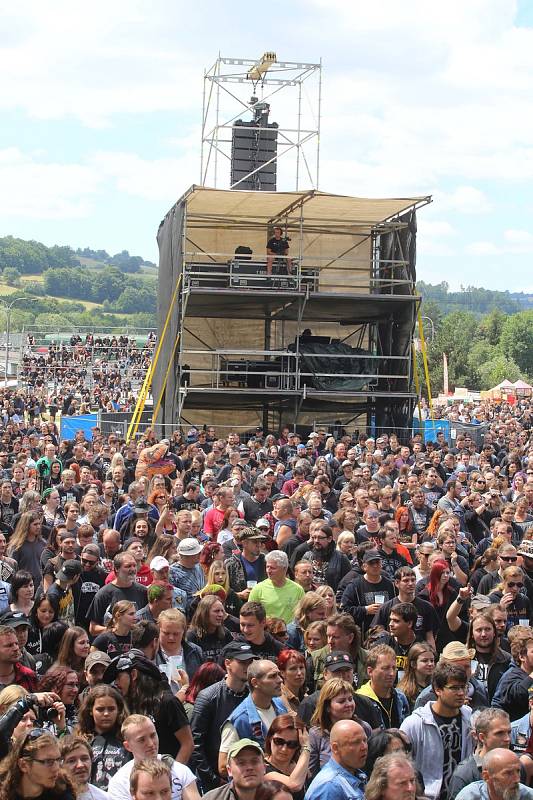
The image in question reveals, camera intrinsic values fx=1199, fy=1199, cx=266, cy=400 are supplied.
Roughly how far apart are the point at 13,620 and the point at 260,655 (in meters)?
1.51

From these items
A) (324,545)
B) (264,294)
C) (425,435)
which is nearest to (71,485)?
(324,545)

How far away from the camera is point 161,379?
29.0 meters

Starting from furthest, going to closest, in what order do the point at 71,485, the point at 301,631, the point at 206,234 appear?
1. the point at 206,234
2. the point at 71,485
3. the point at 301,631

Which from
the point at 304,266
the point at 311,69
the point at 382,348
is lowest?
the point at 382,348

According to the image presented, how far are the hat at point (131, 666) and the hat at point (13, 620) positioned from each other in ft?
2.61

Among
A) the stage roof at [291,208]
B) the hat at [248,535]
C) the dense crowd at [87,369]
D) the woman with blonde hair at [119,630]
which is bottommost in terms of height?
the woman with blonde hair at [119,630]

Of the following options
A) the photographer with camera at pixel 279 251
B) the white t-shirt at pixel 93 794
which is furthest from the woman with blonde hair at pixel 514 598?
the photographer with camera at pixel 279 251

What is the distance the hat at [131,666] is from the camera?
6.28m

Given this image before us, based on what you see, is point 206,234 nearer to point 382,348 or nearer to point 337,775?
point 382,348

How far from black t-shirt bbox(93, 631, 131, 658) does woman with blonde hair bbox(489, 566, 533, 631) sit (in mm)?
3094

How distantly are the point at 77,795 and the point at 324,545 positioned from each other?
511cm

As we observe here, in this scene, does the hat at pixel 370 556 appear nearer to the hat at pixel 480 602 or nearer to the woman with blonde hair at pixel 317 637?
the hat at pixel 480 602

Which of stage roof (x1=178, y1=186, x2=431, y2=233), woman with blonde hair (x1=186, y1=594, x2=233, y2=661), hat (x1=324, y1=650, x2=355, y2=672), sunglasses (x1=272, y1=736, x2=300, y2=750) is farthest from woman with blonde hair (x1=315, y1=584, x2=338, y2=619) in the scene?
stage roof (x1=178, y1=186, x2=431, y2=233)

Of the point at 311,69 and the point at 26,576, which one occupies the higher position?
the point at 311,69
